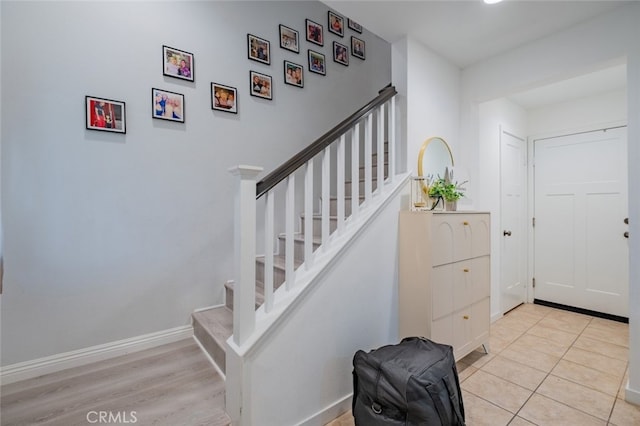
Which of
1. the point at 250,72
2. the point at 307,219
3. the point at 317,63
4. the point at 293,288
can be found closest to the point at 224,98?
the point at 250,72

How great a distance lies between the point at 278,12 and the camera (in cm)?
272

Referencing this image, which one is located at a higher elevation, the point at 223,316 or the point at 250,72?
the point at 250,72

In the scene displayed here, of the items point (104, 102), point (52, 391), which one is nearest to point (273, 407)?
point (52, 391)

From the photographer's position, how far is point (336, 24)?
318 cm

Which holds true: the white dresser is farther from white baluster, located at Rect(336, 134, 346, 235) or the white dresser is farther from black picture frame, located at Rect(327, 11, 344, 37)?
black picture frame, located at Rect(327, 11, 344, 37)

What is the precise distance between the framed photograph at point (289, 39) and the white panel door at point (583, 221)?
316 centimetres

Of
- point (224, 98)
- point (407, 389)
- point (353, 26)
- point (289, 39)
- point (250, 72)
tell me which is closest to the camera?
point (407, 389)

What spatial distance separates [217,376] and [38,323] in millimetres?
1163

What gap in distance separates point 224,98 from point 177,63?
0.40 m

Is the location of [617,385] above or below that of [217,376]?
below

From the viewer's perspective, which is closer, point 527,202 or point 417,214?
point 417,214

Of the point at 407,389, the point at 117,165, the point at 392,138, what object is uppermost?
the point at 392,138

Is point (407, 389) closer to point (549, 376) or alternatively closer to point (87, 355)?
point (549, 376)

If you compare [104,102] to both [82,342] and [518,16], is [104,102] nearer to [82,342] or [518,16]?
[82,342]
